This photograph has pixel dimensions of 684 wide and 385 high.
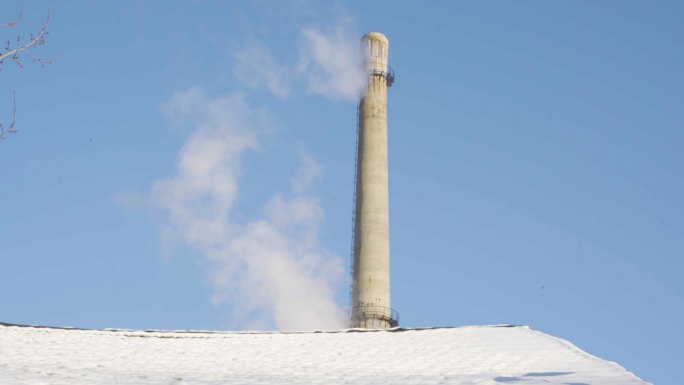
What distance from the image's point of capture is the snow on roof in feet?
41.8

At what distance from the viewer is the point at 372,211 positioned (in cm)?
4131

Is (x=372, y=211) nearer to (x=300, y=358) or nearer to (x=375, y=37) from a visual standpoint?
(x=375, y=37)

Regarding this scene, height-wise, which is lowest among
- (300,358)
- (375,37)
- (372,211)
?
(300,358)

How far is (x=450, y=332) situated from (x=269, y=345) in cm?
Answer: 387

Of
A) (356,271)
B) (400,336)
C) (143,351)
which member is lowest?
(143,351)

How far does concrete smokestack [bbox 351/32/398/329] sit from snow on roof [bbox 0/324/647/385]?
20324mm

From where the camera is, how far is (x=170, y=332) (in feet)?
→ 62.2

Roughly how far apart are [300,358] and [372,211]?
85.7 ft

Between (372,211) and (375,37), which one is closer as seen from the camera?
(372,211)

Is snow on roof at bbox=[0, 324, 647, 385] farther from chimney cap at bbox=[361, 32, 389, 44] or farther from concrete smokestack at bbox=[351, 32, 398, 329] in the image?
chimney cap at bbox=[361, 32, 389, 44]

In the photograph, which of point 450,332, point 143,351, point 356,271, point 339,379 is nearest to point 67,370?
point 143,351

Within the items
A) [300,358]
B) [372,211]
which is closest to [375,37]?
[372,211]

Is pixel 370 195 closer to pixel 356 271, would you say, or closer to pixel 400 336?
pixel 356 271

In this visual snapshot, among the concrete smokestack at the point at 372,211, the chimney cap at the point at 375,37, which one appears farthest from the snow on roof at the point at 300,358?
A: the chimney cap at the point at 375,37
